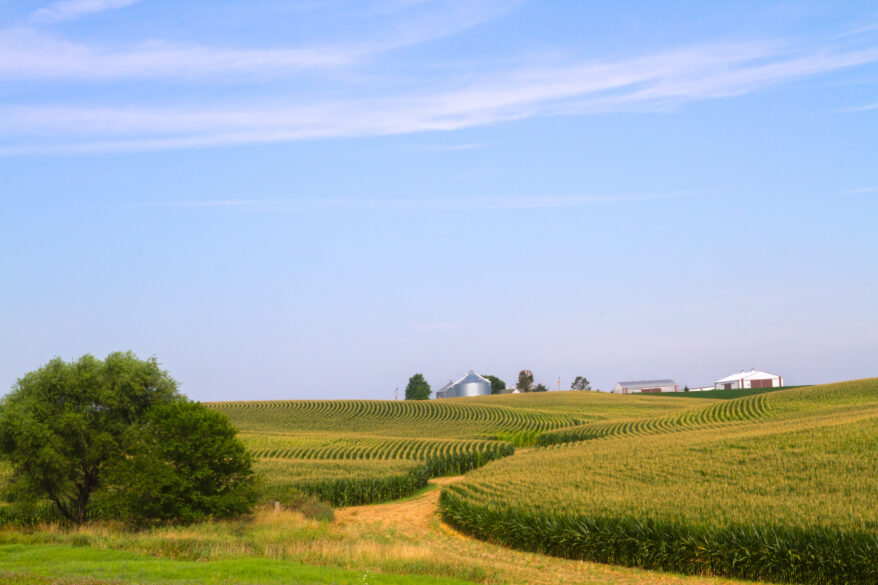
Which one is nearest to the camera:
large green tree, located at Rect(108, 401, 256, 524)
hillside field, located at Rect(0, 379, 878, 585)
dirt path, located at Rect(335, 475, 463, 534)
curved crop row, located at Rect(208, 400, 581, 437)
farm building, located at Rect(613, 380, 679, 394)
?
hillside field, located at Rect(0, 379, 878, 585)

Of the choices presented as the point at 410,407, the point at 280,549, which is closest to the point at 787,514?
the point at 280,549

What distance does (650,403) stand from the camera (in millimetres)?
118750

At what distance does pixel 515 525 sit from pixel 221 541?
33.0 feet

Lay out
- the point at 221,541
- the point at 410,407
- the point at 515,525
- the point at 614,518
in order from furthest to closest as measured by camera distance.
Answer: the point at 410,407
the point at 515,525
the point at 614,518
the point at 221,541

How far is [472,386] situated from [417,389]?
918 inches

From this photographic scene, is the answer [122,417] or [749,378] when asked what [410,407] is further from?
[749,378]

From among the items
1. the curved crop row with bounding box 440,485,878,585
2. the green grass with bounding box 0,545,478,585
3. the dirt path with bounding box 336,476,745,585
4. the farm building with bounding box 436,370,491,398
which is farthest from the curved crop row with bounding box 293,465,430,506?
the farm building with bounding box 436,370,491,398

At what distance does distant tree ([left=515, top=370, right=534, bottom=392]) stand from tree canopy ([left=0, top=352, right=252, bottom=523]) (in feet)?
541

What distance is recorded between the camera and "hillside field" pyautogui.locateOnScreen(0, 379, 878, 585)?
56.2 ft

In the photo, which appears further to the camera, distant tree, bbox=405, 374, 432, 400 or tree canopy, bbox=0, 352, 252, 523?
distant tree, bbox=405, 374, 432, 400

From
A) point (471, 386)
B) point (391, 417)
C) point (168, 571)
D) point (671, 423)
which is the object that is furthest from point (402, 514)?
point (471, 386)

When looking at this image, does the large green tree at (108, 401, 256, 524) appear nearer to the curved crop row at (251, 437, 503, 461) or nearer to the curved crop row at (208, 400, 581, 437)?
the curved crop row at (251, 437, 503, 461)

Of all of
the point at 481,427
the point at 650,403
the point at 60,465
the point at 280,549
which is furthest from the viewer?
the point at 650,403

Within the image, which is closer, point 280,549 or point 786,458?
point 280,549
